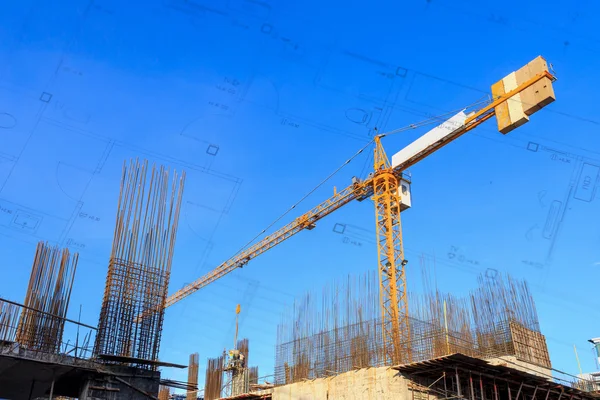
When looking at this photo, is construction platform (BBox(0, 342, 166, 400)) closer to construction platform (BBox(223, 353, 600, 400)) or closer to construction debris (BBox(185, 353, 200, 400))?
construction platform (BBox(223, 353, 600, 400))

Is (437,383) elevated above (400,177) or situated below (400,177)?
below

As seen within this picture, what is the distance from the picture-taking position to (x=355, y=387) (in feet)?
62.8

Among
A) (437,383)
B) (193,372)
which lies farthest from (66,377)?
(193,372)

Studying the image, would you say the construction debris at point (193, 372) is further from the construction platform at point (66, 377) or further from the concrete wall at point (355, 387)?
the construction platform at point (66, 377)

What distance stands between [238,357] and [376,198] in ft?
41.2

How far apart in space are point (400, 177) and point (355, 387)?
17561 millimetres

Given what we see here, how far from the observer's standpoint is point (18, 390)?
49.1 feet

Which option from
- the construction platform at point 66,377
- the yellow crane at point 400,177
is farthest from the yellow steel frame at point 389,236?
the construction platform at point 66,377

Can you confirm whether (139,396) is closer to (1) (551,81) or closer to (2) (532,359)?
(2) (532,359)

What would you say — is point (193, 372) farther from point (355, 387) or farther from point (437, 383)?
point (437, 383)

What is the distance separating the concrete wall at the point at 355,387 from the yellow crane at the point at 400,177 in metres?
2.00

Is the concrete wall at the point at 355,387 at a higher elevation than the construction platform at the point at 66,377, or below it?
higher

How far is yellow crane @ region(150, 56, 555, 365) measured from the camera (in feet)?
82.0

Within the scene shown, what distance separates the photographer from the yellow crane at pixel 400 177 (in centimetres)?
2498
